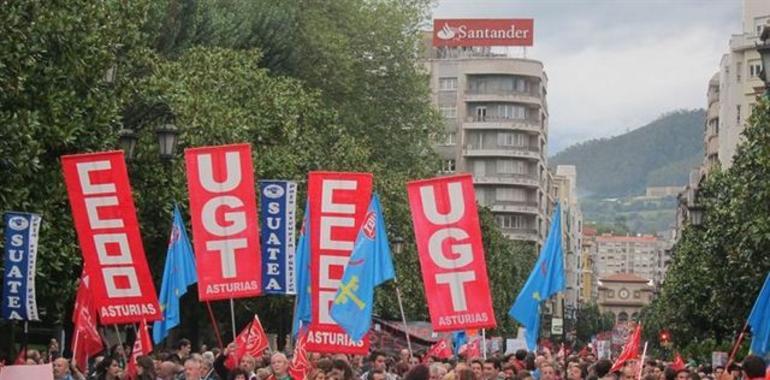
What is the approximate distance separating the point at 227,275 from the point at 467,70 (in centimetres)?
11864

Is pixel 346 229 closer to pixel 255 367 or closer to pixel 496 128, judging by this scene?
pixel 255 367

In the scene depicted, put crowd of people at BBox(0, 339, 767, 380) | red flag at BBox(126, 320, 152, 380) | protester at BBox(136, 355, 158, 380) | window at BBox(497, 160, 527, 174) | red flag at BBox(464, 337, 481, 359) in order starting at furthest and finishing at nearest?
1. window at BBox(497, 160, 527, 174)
2. red flag at BBox(464, 337, 481, 359)
3. red flag at BBox(126, 320, 152, 380)
4. protester at BBox(136, 355, 158, 380)
5. crowd of people at BBox(0, 339, 767, 380)

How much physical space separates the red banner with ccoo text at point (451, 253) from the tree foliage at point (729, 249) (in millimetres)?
13278

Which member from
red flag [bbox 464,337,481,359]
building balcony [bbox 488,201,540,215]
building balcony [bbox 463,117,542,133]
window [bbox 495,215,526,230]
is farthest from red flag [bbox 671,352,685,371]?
window [bbox 495,215,526,230]

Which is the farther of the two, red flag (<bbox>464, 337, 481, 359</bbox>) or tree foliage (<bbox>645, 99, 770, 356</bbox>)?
tree foliage (<bbox>645, 99, 770, 356</bbox>)

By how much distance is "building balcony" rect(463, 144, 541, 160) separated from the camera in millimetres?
139750

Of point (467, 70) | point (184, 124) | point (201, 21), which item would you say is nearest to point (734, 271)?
point (184, 124)

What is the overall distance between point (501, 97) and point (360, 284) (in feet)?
397

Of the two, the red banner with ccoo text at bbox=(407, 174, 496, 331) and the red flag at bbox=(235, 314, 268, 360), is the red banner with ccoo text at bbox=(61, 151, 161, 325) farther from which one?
the red banner with ccoo text at bbox=(407, 174, 496, 331)

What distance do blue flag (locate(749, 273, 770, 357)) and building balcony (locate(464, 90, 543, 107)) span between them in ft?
387

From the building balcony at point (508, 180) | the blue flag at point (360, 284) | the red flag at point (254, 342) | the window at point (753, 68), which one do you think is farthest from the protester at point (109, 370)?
the building balcony at point (508, 180)

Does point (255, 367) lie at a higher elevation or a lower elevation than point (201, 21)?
lower

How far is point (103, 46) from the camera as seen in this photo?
32031mm

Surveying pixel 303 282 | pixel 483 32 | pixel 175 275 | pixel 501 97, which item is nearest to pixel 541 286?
pixel 303 282
